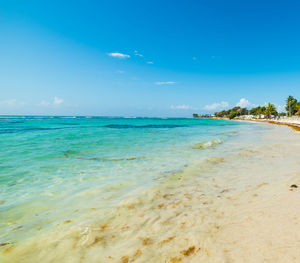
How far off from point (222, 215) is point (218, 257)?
51.6 inches

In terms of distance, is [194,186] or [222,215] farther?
[194,186]

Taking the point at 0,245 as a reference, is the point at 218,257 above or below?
above

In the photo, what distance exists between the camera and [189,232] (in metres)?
3.12

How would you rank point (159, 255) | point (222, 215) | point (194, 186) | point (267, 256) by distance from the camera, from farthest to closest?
point (194, 186) → point (222, 215) → point (159, 255) → point (267, 256)

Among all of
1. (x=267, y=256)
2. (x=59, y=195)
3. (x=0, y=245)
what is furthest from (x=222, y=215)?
(x=59, y=195)

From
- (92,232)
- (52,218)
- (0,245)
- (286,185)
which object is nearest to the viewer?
(0,245)

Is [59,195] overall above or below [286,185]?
below

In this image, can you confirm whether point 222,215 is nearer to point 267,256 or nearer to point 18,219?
point 267,256

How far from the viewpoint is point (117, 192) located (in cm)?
530

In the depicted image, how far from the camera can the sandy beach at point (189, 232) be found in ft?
8.50

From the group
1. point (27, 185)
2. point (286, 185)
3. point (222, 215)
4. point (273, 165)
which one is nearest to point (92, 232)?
point (222, 215)

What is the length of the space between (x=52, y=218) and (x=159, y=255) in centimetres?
287

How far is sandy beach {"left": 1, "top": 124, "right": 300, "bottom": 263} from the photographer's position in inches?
102

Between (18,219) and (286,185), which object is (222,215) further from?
(18,219)
